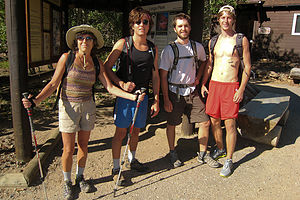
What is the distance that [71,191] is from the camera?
3049 millimetres

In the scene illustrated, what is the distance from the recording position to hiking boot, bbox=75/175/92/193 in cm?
314

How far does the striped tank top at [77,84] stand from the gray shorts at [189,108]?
4.15 feet

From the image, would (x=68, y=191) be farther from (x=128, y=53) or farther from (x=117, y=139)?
(x=128, y=53)

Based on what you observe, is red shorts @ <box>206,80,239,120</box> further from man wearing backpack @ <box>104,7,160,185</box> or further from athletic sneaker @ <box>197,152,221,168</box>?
man wearing backpack @ <box>104,7,160,185</box>

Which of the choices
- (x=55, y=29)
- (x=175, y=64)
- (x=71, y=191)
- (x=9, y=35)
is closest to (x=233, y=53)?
(x=175, y=64)

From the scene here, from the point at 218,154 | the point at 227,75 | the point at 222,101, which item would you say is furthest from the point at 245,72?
the point at 218,154

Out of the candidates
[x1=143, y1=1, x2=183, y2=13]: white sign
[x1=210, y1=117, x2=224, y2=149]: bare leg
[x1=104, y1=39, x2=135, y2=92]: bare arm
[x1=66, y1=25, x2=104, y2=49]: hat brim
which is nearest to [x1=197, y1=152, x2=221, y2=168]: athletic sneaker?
[x1=210, y1=117, x2=224, y2=149]: bare leg

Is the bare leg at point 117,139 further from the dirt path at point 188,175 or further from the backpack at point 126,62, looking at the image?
the backpack at point 126,62

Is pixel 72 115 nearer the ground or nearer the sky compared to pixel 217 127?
nearer the sky

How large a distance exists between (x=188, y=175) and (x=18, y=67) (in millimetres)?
2659

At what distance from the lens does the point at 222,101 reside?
3.63 m

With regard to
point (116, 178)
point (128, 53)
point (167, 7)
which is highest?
point (167, 7)

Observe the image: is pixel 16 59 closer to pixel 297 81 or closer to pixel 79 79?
pixel 79 79

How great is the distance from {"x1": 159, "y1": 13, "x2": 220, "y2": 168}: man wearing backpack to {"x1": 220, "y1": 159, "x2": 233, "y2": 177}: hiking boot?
15 centimetres
